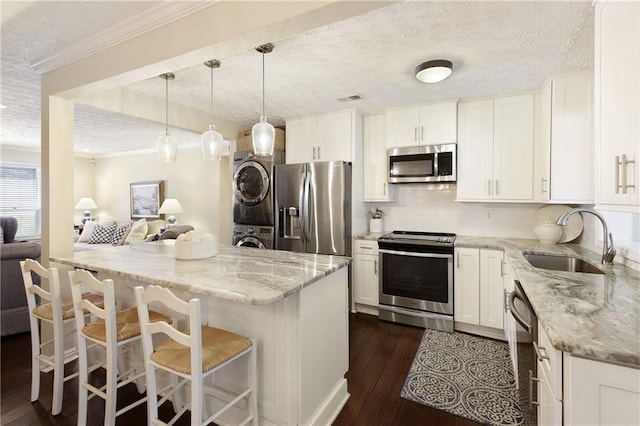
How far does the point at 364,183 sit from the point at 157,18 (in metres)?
2.72

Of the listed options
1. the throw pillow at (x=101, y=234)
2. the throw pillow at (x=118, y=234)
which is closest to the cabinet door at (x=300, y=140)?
the throw pillow at (x=118, y=234)

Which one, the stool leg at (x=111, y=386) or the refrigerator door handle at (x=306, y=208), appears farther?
the refrigerator door handle at (x=306, y=208)

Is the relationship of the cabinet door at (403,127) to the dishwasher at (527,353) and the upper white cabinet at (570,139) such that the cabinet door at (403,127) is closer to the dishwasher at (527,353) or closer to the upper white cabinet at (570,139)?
the upper white cabinet at (570,139)

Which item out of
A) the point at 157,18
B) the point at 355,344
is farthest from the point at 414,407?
the point at 157,18

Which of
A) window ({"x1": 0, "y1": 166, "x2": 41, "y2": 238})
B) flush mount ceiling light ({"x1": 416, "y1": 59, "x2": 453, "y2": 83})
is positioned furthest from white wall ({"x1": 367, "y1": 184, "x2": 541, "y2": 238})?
window ({"x1": 0, "y1": 166, "x2": 41, "y2": 238})

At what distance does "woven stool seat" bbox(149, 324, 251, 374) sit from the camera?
141 cm

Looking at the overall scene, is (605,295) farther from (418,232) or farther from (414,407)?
(418,232)

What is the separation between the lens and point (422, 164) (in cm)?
339

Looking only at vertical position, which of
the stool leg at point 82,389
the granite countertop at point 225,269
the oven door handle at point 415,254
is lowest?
the stool leg at point 82,389

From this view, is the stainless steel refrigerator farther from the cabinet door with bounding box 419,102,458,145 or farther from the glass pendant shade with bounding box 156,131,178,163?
the glass pendant shade with bounding box 156,131,178,163

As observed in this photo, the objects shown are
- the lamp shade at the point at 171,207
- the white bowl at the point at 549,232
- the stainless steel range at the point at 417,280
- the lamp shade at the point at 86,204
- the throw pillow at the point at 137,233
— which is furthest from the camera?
the lamp shade at the point at 86,204

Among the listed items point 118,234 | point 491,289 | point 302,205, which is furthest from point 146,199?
point 491,289

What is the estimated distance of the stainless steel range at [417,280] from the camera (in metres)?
3.08

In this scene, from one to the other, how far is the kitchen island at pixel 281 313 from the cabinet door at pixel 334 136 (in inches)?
73.8
